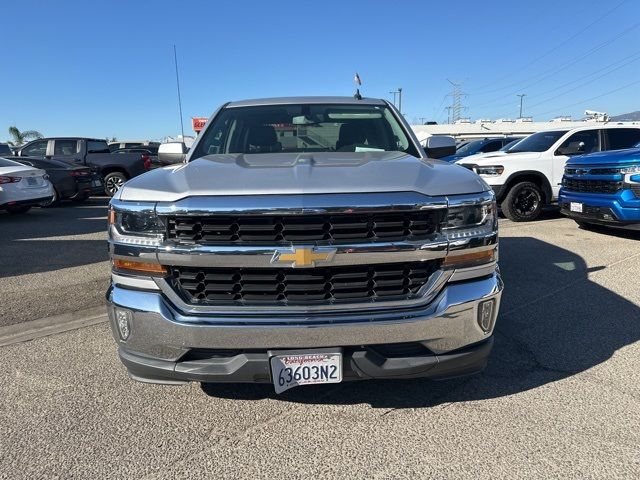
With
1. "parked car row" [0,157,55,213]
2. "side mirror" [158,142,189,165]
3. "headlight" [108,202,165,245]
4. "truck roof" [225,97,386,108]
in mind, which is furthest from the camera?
→ "parked car row" [0,157,55,213]

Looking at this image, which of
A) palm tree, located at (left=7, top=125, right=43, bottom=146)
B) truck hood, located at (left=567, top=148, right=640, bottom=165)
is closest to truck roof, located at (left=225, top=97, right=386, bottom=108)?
truck hood, located at (left=567, top=148, right=640, bottom=165)

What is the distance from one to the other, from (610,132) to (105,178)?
1338cm

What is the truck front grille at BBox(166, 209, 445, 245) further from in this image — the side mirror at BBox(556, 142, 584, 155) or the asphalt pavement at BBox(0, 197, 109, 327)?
the side mirror at BBox(556, 142, 584, 155)

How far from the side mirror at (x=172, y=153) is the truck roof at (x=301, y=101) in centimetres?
67

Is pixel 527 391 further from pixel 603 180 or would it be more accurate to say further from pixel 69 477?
pixel 603 180

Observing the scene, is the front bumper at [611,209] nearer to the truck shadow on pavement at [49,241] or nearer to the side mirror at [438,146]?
the side mirror at [438,146]

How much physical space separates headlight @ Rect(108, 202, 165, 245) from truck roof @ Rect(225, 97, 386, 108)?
2.00 metres

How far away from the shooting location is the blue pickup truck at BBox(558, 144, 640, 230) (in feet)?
21.7

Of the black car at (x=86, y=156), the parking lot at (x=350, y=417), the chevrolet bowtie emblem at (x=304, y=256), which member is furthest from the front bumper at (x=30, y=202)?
the chevrolet bowtie emblem at (x=304, y=256)

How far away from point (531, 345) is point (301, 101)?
2737mm

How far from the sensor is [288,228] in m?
2.19

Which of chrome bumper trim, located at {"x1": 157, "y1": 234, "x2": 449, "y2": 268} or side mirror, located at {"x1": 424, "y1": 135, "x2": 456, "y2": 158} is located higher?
side mirror, located at {"x1": 424, "y1": 135, "x2": 456, "y2": 158}

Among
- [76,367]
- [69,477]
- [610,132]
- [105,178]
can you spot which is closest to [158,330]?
[69,477]

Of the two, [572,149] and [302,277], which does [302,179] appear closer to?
[302,277]
